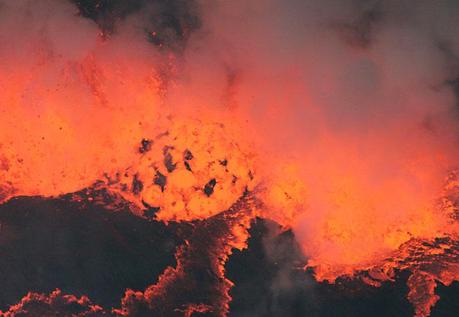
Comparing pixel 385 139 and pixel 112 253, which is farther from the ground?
pixel 385 139

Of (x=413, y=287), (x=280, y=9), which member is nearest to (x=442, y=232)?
(x=413, y=287)

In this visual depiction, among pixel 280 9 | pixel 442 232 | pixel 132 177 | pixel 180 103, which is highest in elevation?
pixel 280 9

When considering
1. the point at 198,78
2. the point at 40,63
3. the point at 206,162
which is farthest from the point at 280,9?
the point at 40,63

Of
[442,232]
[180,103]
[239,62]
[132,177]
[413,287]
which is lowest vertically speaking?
[413,287]

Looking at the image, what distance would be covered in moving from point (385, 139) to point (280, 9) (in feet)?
8.48

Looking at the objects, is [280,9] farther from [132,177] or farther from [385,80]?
[132,177]

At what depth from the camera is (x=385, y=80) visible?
7574mm

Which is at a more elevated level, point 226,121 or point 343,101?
point 343,101

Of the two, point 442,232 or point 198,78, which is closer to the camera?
point 442,232

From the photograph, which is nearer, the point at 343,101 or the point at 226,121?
the point at 343,101

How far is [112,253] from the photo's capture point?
736 cm

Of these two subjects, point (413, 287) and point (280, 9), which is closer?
point (413, 287)

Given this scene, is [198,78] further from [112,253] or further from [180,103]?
[112,253]

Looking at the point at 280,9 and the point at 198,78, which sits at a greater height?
the point at 280,9
